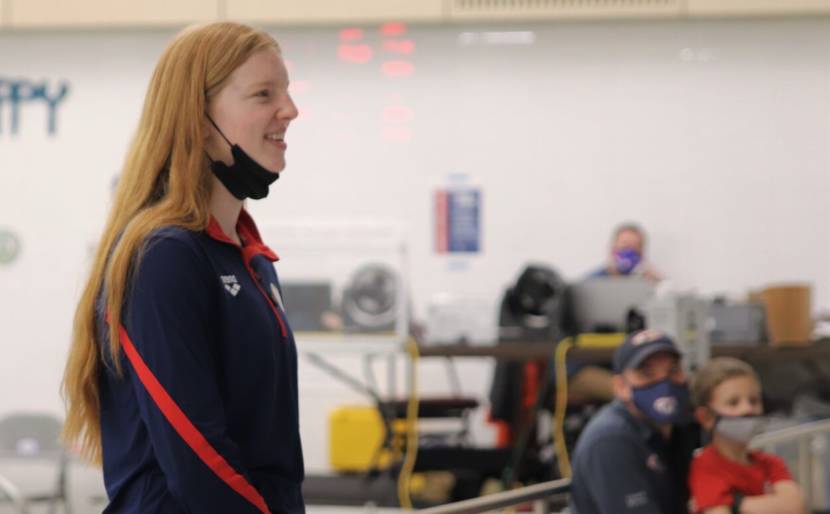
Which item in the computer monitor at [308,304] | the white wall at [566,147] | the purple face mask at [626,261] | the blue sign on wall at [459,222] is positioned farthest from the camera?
the blue sign on wall at [459,222]

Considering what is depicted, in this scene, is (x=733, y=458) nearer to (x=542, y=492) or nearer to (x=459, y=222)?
(x=542, y=492)

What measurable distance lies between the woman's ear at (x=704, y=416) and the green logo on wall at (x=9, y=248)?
5928 millimetres

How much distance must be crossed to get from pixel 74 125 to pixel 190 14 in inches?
40.9

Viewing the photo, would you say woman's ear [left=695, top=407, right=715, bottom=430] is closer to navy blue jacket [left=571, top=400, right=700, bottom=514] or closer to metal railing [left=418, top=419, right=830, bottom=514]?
navy blue jacket [left=571, top=400, right=700, bottom=514]

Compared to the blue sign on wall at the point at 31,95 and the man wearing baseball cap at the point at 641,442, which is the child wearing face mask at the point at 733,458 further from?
the blue sign on wall at the point at 31,95

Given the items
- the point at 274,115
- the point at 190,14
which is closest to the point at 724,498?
the point at 274,115

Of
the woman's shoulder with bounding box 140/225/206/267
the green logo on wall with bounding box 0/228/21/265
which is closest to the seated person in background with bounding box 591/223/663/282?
the green logo on wall with bounding box 0/228/21/265

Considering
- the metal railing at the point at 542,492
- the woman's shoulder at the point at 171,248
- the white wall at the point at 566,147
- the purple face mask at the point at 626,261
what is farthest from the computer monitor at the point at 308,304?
the woman's shoulder at the point at 171,248

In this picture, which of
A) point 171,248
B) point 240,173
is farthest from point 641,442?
point 171,248

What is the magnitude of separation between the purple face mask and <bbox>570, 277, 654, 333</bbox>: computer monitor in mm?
719

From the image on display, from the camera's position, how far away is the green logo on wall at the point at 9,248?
831 cm

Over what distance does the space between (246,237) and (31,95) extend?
6903 mm

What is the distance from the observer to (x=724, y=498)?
3.18 meters

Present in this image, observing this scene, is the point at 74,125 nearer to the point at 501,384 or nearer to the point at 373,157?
the point at 373,157
